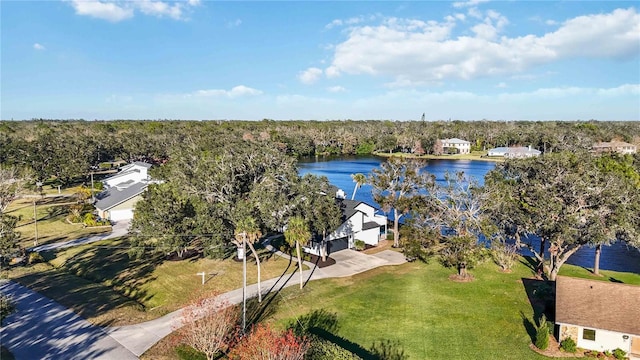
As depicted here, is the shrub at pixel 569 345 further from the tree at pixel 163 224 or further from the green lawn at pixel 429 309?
the tree at pixel 163 224

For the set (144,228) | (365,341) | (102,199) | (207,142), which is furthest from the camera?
(207,142)

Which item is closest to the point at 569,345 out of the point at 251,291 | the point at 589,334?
the point at 589,334

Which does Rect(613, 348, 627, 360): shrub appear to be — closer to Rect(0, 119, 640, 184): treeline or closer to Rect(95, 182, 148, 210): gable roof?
Rect(95, 182, 148, 210): gable roof

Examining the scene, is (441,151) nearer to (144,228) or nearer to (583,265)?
(583,265)

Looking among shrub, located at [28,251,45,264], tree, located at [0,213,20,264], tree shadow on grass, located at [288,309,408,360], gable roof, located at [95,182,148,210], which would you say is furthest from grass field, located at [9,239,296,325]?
gable roof, located at [95,182,148,210]

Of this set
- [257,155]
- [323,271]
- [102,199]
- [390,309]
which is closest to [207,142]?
[102,199]

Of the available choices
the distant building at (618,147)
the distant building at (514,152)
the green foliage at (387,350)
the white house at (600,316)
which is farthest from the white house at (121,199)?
the distant building at (618,147)
